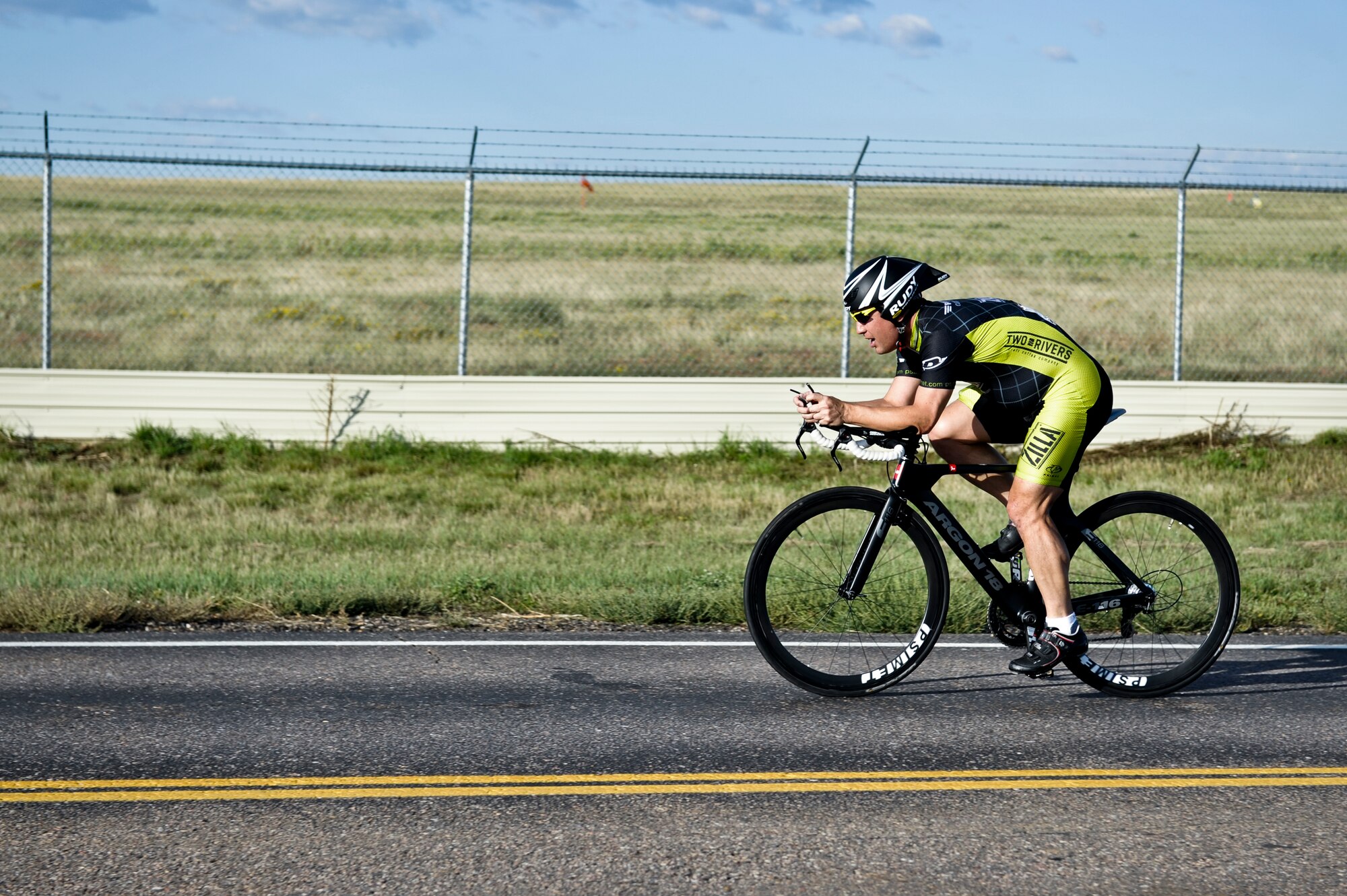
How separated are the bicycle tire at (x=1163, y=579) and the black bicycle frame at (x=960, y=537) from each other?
0.27 feet

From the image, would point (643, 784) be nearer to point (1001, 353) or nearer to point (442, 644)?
point (1001, 353)

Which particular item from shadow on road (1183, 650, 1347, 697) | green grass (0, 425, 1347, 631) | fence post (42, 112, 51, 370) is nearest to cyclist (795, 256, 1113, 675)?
shadow on road (1183, 650, 1347, 697)

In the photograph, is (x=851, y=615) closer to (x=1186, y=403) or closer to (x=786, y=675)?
(x=786, y=675)

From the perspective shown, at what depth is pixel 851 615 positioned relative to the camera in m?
6.16

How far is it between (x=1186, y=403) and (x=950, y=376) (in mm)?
8742

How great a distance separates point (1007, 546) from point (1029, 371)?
0.76 meters

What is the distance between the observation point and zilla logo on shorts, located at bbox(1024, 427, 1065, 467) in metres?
5.51

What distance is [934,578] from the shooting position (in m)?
5.71

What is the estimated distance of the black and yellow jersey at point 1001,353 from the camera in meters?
5.41

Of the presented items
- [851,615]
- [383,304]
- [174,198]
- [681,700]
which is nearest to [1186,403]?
[851,615]

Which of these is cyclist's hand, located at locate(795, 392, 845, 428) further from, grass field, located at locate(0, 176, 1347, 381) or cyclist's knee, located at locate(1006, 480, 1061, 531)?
grass field, located at locate(0, 176, 1347, 381)

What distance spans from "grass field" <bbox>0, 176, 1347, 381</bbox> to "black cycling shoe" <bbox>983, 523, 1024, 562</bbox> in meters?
8.63

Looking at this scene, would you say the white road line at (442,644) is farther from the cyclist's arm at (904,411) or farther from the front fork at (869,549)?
the cyclist's arm at (904,411)

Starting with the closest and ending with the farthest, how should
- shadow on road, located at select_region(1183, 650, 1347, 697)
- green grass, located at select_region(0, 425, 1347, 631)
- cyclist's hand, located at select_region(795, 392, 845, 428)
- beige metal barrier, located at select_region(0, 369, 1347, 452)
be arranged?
cyclist's hand, located at select_region(795, 392, 845, 428), shadow on road, located at select_region(1183, 650, 1347, 697), green grass, located at select_region(0, 425, 1347, 631), beige metal barrier, located at select_region(0, 369, 1347, 452)
